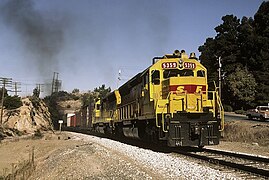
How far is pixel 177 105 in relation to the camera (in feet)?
46.4

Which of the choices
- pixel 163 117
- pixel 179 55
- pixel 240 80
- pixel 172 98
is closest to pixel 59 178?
pixel 163 117

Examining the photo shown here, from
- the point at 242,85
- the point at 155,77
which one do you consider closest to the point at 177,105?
the point at 155,77

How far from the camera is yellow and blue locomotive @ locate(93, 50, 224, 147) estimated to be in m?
→ 13.7

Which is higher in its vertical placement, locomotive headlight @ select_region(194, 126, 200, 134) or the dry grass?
locomotive headlight @ select_region(194, 126, 200, 134)

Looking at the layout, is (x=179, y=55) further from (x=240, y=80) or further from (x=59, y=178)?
(x=240, y=80)

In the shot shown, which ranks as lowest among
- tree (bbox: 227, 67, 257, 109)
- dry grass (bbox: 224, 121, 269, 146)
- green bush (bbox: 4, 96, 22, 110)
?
dry grass (bbox: 224, 121, 269, 146)

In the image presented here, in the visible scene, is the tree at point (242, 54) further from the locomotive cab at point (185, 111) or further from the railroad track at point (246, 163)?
the railroad track at point (246, 163)

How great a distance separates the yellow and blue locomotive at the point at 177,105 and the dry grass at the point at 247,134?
7266 mm

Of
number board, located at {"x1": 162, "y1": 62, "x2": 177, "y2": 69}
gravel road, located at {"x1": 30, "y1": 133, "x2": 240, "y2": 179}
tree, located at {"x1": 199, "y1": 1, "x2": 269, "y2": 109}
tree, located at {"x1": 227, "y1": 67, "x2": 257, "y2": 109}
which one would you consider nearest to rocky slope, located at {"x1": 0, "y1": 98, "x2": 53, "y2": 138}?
tree, located at {"x1": 199, "y1": 1, "x2": 269, "y2": 109}

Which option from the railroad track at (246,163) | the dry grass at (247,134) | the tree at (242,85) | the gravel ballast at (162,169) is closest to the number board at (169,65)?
the railroad track at (246,163)

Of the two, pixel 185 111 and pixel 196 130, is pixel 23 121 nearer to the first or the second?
pixel 185 111

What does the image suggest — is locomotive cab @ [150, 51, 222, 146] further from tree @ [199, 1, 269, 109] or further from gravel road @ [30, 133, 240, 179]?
tree @ [199, 1, 269, 109]

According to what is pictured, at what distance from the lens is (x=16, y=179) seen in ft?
49.3

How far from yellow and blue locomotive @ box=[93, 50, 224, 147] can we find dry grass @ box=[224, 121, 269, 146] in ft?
23.8
